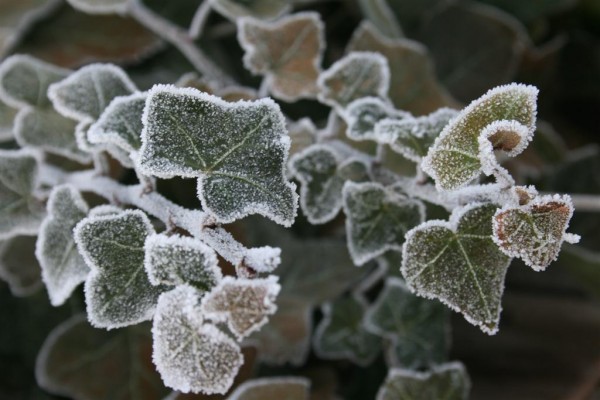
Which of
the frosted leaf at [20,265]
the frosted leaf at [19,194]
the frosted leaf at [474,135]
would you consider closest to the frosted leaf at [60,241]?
the frosted leaf at [19,194]

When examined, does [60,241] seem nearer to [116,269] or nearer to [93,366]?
[116,269]

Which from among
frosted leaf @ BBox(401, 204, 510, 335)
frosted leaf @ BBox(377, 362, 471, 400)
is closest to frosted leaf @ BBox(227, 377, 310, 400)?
frosted leaf @ BBox(377, 362, 471, 400)

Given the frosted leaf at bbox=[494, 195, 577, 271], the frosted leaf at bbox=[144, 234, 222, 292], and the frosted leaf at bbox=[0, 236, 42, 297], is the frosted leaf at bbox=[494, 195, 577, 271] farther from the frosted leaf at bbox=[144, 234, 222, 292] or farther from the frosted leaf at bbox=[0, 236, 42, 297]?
the frosted leaf at bbox=[0, 236, 42, 297]

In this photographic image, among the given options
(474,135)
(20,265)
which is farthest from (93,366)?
(474,135)

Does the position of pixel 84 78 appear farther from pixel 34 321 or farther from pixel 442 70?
pixel 442 70

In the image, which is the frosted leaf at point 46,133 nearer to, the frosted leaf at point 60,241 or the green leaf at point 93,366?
the frosted leaf at point 60,241

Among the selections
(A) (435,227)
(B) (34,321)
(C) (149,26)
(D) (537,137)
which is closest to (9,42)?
(C) (149,26)
